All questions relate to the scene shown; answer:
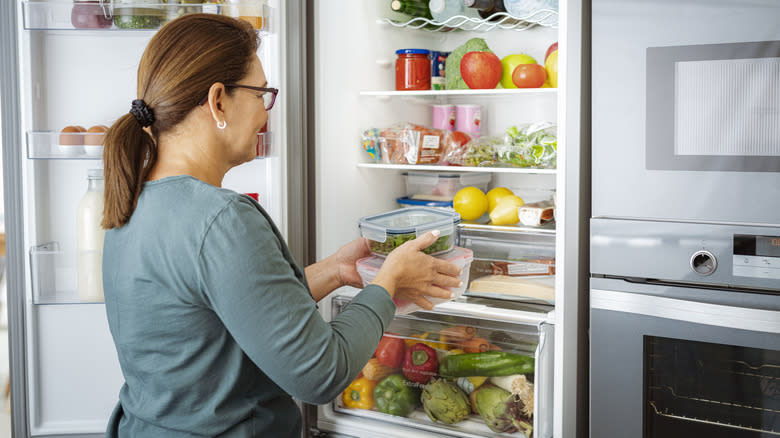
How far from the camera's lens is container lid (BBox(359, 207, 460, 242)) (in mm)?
1288

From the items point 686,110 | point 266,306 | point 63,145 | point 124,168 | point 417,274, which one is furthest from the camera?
point 63,145

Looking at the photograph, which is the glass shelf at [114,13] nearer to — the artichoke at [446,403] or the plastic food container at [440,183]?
the plastic food container at [440,183]

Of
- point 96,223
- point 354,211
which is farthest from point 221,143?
point 354,211

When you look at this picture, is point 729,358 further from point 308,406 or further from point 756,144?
point 308,406

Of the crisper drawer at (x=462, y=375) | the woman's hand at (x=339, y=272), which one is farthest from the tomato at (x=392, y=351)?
the woman's hand at (x=339, y=272)

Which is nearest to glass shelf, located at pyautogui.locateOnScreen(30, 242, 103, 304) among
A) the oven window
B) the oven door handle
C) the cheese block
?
the cheese block

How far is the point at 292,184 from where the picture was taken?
1881 millimetres

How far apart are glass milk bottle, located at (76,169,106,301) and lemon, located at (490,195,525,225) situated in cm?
107

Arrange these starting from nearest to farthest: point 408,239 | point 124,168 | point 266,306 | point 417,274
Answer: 1. point 266,306
2. point 124,168
3. point 417,274
4. point 408,239

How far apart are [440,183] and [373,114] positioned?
31 centimetres

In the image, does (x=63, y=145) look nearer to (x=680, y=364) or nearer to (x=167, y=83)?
(x=167, y=83)

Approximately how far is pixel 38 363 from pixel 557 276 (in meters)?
1.34

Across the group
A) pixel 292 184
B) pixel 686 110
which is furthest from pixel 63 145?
pixel 686 110


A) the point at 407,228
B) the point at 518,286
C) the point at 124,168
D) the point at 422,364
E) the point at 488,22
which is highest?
the point at 488,22
